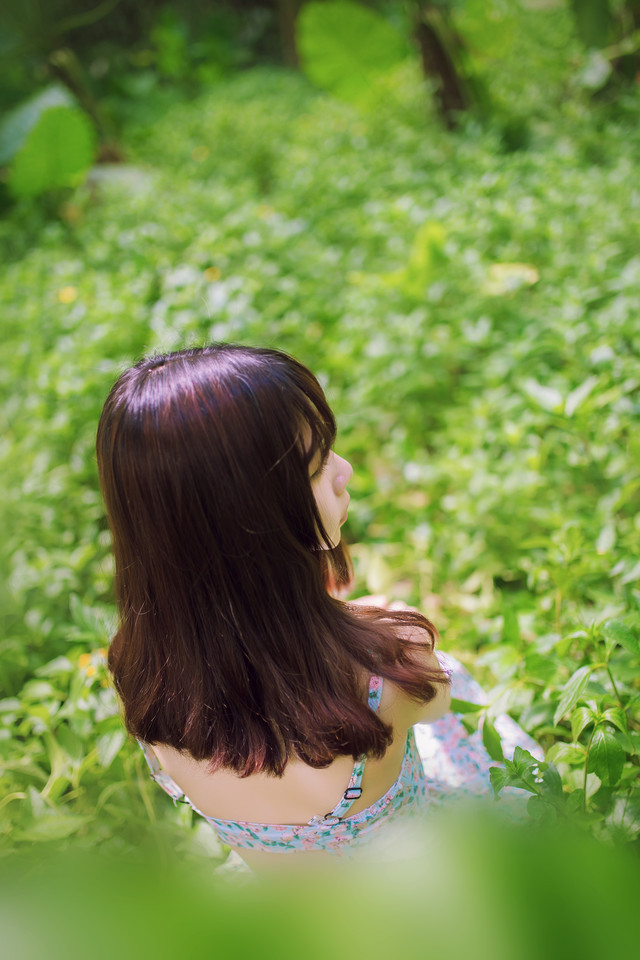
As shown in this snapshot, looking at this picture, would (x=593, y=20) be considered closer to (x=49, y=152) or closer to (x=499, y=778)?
(x=49, y=152)

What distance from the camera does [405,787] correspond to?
1033 millimetres

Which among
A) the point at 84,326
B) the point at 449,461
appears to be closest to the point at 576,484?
the point at 449,461

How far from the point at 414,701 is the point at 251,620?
250 mm

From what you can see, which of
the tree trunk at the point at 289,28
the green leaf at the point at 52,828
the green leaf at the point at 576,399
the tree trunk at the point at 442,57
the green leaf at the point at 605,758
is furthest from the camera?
the tree trunk at the point at 289,28

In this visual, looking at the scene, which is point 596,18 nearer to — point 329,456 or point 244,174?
Result: point 244,174

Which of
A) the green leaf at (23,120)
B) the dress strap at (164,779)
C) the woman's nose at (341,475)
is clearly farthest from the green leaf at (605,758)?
the green leaf at (23,120)

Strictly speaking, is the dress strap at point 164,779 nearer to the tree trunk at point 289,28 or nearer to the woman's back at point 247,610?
the woman's back at point 247,610

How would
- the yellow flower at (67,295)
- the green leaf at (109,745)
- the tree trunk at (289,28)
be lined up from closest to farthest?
1. the green leaf at (109,745)
2. the yellow flower at (67,295)
3. the tree trunk at (289,28)

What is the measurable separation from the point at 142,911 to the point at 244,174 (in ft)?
16.3

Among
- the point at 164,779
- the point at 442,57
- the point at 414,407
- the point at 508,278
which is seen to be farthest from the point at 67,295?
the point at 442,57

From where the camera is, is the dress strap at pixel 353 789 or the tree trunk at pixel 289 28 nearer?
the dress strap at pixel 353 789

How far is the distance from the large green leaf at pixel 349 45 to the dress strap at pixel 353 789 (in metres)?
4.93

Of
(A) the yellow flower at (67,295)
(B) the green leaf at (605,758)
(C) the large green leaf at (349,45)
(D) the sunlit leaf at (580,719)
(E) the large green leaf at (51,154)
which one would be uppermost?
(E) the large green leaf at (51,154)

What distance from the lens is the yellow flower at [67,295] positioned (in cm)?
305
